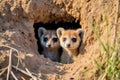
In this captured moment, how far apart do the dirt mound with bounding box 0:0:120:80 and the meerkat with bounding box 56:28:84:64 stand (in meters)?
0.27

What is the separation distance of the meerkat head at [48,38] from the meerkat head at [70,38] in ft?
0.58

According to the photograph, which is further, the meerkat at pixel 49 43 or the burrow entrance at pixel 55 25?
the burrow entrance at pixel 55 25

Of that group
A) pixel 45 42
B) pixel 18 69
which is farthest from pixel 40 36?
pixel 18 69

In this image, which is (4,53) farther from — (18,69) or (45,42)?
(45,42)

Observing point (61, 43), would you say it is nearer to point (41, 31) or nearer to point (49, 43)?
point (49, 43)

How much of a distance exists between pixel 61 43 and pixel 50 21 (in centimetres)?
51

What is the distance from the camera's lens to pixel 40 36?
8695 millimetres

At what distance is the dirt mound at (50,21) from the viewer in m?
5.87

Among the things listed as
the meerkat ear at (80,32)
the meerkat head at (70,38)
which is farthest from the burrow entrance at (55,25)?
the meerkat ear at (80,32)

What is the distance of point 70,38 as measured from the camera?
319 inches

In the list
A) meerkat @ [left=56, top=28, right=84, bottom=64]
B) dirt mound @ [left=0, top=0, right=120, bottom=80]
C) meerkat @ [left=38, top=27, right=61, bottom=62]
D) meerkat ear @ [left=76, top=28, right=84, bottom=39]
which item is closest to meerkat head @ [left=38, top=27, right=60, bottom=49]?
meerkat @ [left=38, top=27, right=61, bottom=62]

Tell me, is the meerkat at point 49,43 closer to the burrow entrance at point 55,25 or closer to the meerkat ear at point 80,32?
the burrow entrance at point 55,25

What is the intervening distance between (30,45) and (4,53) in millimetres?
1273

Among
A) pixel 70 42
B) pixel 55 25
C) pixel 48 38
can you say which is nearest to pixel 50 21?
pixel 48 38
